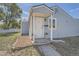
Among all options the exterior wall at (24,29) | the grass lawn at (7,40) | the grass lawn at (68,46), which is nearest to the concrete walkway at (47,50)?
the grass lawn at (68,46)

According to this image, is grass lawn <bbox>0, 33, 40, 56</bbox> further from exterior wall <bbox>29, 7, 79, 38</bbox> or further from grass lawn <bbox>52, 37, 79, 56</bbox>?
grass lawn <bbox>52, 37, 79, 56</bbox>

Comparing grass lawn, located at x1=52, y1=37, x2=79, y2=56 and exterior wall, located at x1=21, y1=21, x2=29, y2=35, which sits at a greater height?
exterior wall, located at x1=21, y1=21, x2=29, y2=35

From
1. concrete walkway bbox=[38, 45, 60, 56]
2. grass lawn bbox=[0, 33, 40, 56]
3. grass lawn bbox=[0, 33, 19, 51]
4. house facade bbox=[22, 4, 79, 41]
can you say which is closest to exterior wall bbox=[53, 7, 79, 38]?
house facade bbox=[22, 4, 79, 41]

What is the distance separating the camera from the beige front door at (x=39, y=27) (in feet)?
18.3

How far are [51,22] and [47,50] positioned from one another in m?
0.48

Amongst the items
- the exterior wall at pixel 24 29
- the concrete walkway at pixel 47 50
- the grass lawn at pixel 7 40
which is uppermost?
the exterior wall at pixel 24 29

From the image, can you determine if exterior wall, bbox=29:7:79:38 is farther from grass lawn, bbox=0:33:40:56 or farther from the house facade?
grass lawn, bbox=0:33:40:56

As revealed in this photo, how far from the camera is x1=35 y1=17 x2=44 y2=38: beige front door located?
5578mm

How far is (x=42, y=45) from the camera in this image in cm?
558

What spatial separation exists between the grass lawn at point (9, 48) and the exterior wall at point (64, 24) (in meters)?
0.45

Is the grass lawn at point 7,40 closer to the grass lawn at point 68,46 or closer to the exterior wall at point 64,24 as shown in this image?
the exterior wall at point 64,24

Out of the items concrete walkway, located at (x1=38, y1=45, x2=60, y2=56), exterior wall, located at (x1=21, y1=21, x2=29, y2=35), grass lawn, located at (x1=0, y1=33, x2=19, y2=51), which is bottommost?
concrete walkway, located at (x1=38, y1=45, x2=60, y2=56)

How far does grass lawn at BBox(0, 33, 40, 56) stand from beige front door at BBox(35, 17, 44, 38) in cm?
24

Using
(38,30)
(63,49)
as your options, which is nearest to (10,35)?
(38,30)
